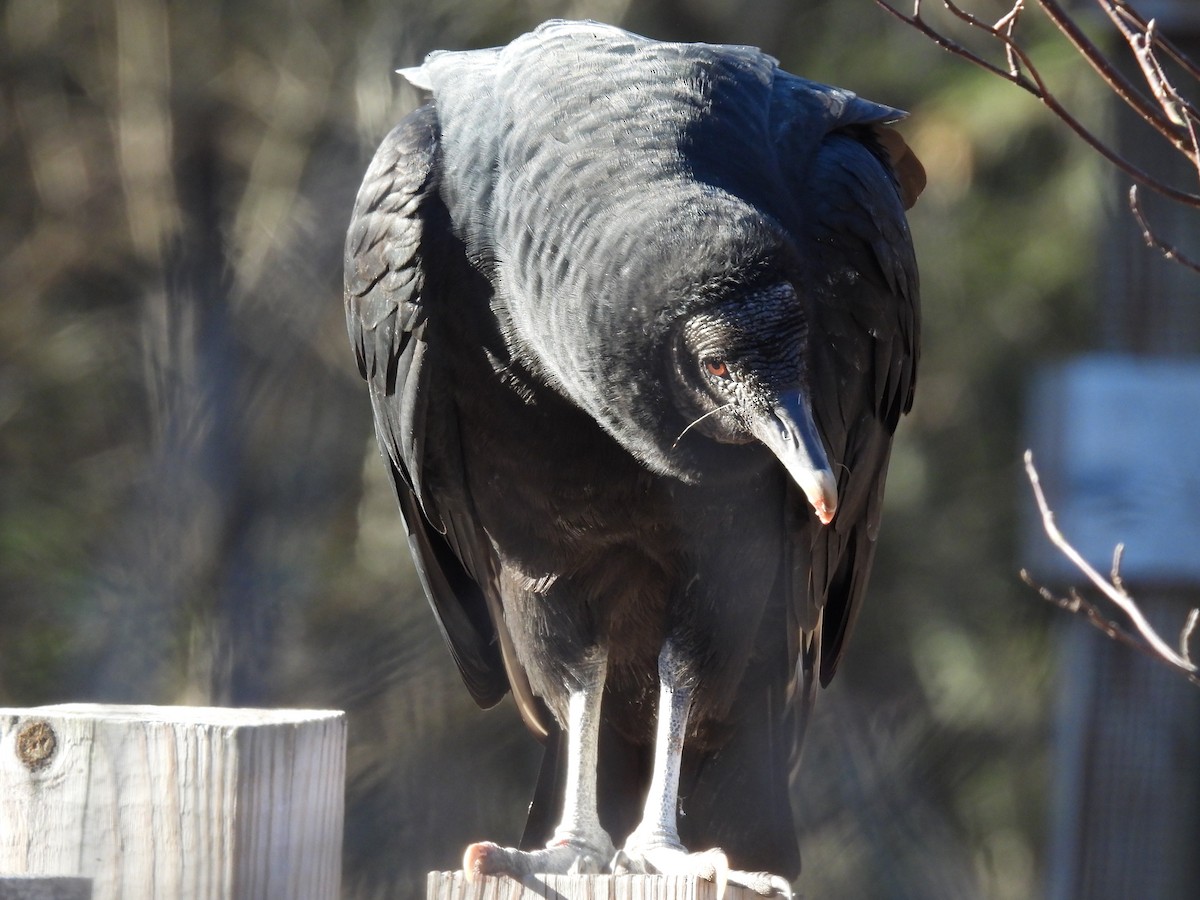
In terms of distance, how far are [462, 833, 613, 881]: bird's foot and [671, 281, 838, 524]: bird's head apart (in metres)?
0.77

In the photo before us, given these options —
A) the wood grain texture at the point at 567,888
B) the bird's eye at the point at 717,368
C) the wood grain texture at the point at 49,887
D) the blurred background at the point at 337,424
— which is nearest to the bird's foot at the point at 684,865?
the wood grain texture at the point at 567,888

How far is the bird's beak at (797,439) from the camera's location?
256cm

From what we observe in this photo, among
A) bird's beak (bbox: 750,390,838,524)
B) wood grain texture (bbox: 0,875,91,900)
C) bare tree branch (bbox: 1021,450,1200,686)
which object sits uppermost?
bird's beak (bbox: 750,390,838,524)

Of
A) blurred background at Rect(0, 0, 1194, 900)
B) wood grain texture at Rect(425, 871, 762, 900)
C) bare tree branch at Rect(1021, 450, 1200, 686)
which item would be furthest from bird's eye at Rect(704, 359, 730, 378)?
blurred background at Rect(0, 0, 1194, 900)

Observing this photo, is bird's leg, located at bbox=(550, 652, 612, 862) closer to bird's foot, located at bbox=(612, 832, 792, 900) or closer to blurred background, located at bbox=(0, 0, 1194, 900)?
bird's foot, located at bbox=(612, 832, 792, 900)

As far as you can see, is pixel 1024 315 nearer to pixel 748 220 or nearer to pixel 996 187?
pixel 996 187

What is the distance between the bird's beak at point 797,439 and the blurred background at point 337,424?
12.1ft

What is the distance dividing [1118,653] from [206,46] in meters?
6.17

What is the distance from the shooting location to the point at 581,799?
3162mm

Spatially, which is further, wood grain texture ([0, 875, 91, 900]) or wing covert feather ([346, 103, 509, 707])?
wing covert feather ([346, 103, 509, 707])

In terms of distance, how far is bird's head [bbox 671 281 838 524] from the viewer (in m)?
2.56

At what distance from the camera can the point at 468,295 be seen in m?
2.97

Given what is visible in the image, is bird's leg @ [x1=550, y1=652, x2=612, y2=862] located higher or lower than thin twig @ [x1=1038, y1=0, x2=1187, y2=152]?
lower

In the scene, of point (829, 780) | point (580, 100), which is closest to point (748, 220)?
point (580, 100)
